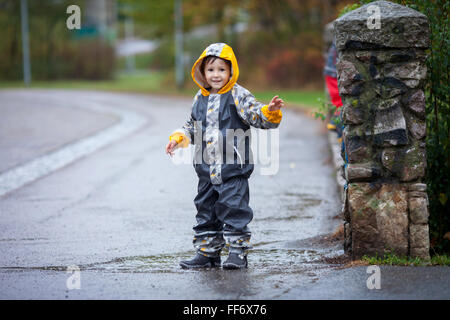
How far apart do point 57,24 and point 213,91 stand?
146 feet

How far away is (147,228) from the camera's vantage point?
23.1 feet

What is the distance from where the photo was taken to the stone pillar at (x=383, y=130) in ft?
17.0

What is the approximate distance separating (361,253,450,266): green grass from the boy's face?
1.59 metres

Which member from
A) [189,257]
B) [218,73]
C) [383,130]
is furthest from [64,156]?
[383,130]

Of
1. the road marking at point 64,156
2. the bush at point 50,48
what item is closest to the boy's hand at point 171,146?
the road marking at point 64,156

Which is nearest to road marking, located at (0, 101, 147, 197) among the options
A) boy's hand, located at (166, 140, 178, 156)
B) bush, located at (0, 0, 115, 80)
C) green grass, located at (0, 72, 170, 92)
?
boy's hand, located at (166, 140, 178, 156)

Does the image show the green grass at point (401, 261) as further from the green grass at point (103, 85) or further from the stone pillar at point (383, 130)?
the green grass at point (103, 85)

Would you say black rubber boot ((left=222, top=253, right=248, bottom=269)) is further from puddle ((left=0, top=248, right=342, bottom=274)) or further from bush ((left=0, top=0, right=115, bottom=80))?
bush ((left=0, top=0, right=115, bottom=80))

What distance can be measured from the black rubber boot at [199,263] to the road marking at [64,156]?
4.12 m

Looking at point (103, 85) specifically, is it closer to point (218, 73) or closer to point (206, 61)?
point (206, 61)

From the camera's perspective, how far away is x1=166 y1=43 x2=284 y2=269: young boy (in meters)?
5.36

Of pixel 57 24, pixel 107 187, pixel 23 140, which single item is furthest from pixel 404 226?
pixel 57 24

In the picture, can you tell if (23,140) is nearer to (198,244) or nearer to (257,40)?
(198,244)

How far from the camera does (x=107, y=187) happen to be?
30.6ft
